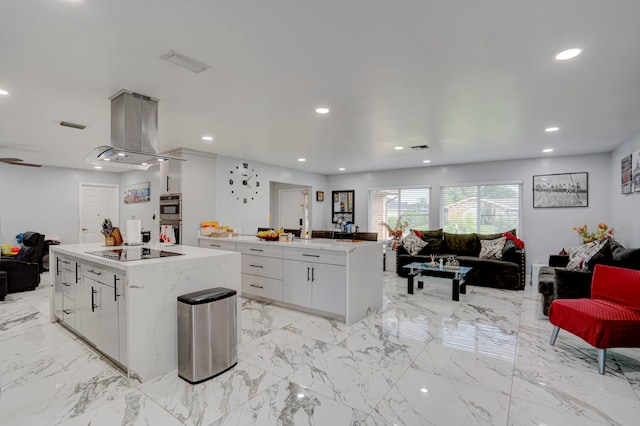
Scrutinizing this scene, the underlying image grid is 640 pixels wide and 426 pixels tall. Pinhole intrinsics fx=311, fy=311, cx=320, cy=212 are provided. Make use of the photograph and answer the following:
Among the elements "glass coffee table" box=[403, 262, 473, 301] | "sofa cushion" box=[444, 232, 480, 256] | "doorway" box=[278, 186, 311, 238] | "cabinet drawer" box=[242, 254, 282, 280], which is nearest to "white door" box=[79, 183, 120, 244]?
"doorway" box=[278, 186, 311, 238]

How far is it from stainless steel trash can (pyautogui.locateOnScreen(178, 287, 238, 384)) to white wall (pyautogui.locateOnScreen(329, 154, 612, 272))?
599cm

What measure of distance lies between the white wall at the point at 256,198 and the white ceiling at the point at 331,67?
64.9 inches

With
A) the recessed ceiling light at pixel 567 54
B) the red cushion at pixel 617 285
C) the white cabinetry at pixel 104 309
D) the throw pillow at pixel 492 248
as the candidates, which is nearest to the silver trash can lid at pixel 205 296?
the white cabinetry at pixel 104 309

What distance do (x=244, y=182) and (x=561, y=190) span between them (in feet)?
20.4

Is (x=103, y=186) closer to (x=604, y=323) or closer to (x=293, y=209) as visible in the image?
(x=293, y=209)

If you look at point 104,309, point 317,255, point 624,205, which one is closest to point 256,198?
point 317,255

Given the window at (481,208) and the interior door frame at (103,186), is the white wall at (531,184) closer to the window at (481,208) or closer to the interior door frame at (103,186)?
the window at (481,208)

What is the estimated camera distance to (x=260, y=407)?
2023 mm

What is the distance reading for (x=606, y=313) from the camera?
8.28 ft

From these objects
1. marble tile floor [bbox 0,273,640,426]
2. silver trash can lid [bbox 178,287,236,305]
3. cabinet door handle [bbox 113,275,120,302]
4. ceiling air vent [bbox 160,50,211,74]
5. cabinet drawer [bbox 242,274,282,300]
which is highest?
ceiling air vent [bbox 160,50,211,74]

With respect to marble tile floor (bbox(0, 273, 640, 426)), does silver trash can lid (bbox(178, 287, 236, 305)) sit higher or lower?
higher

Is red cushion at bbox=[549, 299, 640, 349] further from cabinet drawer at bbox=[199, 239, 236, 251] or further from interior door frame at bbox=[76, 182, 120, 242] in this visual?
interior door frame at bbox=[76, 182, 120, 242]

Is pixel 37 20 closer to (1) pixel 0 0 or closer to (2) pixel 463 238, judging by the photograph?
(1) pixel 0 0

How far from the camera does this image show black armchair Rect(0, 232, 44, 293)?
4.79 meters
